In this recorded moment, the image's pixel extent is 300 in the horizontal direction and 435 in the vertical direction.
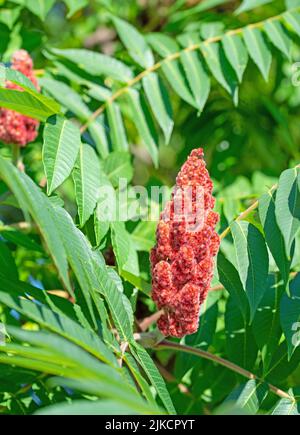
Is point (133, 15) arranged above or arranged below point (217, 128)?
above

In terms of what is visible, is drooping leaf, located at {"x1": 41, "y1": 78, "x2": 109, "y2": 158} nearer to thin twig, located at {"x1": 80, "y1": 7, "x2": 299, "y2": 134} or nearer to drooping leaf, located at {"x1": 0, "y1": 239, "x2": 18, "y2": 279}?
thin twig, located at {"x1": 80, "y1": 7, "x2": 299, "y2": 134}

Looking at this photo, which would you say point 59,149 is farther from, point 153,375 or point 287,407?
point 287,407

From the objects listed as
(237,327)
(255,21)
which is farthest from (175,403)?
(255,21)

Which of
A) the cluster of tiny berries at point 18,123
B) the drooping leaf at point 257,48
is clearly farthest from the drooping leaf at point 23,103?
the drooping leaf at point 257,48

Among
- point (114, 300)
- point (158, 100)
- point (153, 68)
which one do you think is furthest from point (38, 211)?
point (153, 68)

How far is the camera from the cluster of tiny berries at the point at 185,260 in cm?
180

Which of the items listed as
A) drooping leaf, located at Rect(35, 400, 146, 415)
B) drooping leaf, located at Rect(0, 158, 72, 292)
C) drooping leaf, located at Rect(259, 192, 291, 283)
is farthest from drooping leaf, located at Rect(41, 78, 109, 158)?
drooping leaf, located at Rect(35, 400, 146, 415)

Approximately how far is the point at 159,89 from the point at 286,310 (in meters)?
1.15

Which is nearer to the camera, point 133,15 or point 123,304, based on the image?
point 123,304

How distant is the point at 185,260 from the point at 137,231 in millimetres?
735

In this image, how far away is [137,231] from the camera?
251 cm

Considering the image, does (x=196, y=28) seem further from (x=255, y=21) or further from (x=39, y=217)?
(x=39, y=217)

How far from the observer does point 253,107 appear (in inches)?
157
